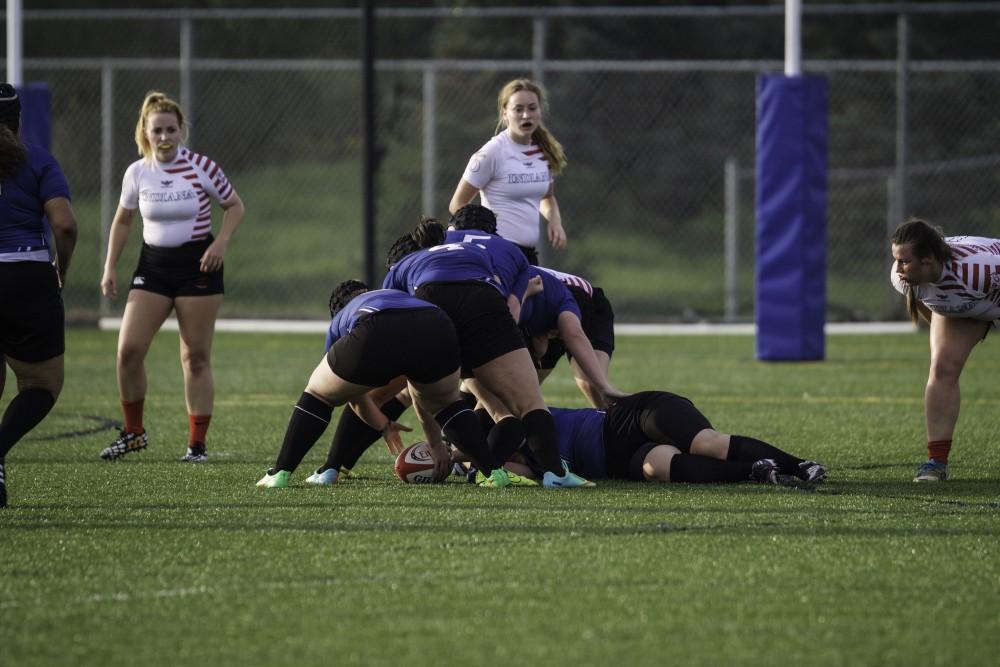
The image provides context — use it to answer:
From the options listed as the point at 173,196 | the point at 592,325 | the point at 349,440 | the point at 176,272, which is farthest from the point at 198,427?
the point at 592,325

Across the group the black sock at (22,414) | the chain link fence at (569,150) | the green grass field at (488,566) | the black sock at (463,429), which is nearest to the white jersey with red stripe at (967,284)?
the green grass field at (488,566)

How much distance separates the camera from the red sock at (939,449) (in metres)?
7.22

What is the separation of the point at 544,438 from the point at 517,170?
2.35 m

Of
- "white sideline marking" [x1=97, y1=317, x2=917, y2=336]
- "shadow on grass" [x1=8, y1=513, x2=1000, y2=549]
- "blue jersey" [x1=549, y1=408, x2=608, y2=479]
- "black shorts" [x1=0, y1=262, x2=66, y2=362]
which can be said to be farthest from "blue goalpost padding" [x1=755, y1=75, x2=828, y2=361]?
"black shorts" [x1=0, y1=262, x2=66, y2=362]

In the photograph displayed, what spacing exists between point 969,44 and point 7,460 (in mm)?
22440

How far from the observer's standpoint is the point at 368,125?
15078 millimetres

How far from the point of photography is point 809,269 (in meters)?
13.9

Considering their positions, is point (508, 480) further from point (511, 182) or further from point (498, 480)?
point (511, 182)

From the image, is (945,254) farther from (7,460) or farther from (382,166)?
(382,166)

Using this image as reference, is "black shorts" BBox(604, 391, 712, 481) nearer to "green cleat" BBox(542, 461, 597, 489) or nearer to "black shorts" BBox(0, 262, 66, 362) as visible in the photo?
"green cleat" BBox(542, 461, 597, 489)

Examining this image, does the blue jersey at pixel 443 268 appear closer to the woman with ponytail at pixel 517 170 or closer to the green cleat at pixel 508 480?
the green cleat at pixel 508 480

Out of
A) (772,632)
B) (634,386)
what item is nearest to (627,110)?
(634,386)

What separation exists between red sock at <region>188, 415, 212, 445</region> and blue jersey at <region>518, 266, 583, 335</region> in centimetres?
188

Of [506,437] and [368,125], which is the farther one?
[368,125]
